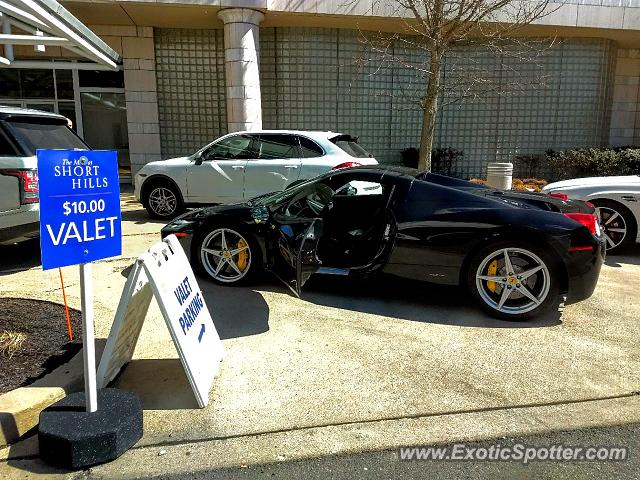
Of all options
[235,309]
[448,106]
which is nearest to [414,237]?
[235,309]

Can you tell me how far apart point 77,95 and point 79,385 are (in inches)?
496

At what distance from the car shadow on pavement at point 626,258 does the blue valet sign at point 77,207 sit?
20.2 feet

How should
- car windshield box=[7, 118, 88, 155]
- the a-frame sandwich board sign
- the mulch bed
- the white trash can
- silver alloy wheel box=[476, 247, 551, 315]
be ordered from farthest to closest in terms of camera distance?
the white trash can < car windshield box=[7, 118, 88, 155] < silver alloy wheel box=[476, 247, 551, 315] < the mulch bed < the a-frame sandwich board sign

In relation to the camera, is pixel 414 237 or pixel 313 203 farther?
pixel 313 203

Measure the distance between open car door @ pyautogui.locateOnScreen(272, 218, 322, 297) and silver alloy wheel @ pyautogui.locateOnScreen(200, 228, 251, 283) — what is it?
0.64m

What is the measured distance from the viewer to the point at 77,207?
257 centimetres

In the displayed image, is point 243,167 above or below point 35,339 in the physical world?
above

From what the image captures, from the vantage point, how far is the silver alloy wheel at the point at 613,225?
262 inches

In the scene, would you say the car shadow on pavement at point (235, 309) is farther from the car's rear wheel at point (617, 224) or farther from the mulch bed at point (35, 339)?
the car's rear wheel at point (617, 224)

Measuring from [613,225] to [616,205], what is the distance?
29 centimetres

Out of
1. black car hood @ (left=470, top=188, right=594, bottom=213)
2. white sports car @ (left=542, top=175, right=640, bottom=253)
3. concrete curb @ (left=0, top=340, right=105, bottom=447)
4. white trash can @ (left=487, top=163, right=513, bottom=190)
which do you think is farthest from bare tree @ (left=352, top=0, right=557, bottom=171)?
concrete curb @ (left=0, top=340, right=105, bottom=447)

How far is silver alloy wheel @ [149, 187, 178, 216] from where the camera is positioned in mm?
9156

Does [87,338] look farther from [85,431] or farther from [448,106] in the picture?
[448,106]

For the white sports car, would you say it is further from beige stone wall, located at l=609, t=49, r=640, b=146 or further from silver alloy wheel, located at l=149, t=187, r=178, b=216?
beige stone wall, located at l=609, t=49, r=640, b=146
